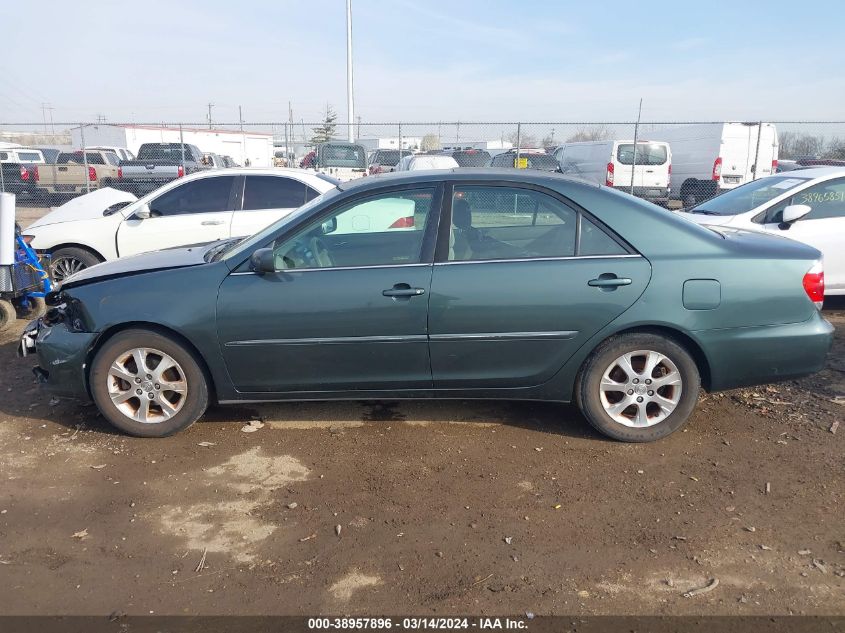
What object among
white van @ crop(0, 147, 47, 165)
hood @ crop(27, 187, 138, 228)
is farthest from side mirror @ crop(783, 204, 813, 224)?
white van @ crop(0, 147, 47, 165)

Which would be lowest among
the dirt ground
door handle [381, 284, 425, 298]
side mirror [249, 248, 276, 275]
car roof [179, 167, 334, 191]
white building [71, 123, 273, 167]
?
the dirt ground

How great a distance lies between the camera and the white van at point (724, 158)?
18.5 m

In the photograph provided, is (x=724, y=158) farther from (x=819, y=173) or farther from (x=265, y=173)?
(x=265, y=173)

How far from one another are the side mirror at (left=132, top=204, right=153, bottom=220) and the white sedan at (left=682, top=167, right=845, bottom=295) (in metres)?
5.68

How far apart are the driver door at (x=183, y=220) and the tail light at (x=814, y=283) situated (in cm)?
562

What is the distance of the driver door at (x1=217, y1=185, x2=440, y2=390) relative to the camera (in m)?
3.96

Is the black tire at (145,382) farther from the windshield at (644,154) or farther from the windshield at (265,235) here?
the windshield at (644,154)

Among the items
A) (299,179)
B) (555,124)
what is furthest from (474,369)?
(555,124)

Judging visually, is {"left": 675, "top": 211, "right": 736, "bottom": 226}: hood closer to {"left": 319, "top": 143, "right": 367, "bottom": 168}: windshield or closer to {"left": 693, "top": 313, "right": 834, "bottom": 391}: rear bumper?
{"left": 693, "top": 313, "right": 834, "bottom": 391}: rear bumper

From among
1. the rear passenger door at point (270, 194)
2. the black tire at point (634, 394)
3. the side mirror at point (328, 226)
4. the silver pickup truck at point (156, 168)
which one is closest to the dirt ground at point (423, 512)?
the black tire at point (634, 394)

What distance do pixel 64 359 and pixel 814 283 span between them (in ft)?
15.2

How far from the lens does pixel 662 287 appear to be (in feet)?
12.9

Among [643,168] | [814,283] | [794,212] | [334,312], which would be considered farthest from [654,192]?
[334,312]

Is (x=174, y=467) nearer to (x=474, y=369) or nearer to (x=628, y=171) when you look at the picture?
(x=474, y=369)
